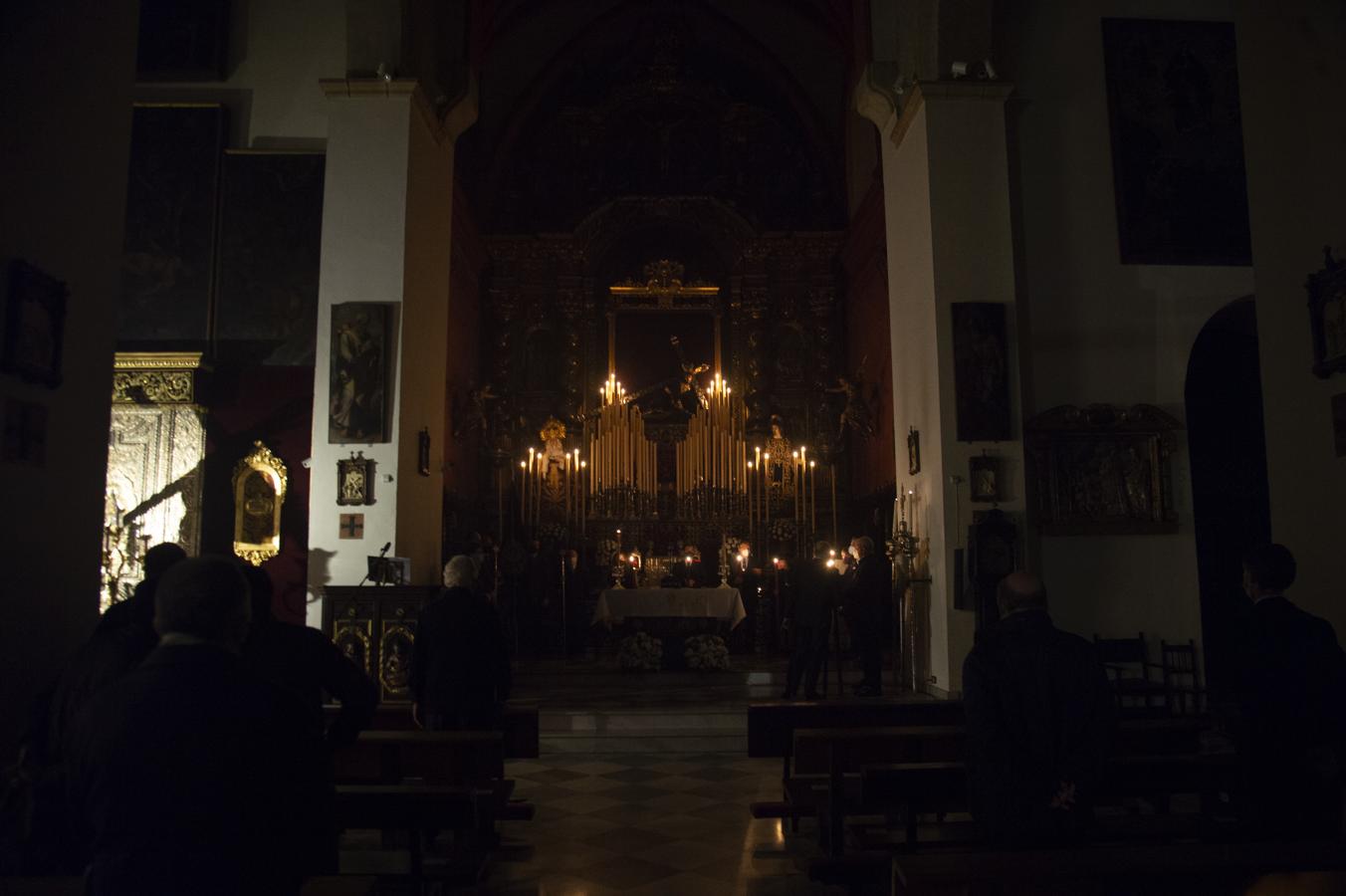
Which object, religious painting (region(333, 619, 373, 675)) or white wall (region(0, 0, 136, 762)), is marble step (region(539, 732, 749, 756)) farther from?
white wall (region(0, 0, 136, 762))

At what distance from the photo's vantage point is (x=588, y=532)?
14.6 m

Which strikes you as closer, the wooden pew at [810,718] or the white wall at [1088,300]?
the wooden pew at [810,718]

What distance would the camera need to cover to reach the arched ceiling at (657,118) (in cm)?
1612

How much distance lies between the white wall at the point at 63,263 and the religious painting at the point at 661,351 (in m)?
11.0

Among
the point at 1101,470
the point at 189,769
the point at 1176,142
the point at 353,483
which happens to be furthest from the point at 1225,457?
the point at 189,769

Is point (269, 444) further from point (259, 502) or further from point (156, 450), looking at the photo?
point (156, 450)

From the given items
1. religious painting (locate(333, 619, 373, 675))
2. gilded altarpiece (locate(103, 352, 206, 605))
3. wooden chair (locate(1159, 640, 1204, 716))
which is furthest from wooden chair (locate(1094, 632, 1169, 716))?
gilded altarpiece (locate(103, 352, 206, 605))

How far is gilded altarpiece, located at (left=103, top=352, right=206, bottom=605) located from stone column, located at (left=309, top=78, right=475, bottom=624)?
2.15 m

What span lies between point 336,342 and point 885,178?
20.5 ft

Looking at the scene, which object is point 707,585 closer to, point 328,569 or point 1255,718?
point 328,569

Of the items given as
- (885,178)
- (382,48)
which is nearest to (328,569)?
(382,48)

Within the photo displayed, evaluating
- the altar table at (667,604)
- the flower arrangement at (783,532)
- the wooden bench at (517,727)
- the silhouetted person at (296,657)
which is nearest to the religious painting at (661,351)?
the flower arrangement at (783,532)

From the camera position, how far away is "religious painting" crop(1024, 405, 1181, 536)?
31.1 ft

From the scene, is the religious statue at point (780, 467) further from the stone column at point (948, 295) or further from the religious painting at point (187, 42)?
the religious painting at point (187, 42)
